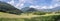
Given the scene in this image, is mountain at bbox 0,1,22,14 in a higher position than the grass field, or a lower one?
higher

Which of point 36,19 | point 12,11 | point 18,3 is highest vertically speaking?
point 18,3

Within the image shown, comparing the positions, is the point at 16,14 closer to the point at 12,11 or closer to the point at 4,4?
the point at 12,11

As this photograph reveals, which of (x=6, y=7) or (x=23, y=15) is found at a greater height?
(x=6, y=7)

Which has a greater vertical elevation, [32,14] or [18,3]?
[18,3]

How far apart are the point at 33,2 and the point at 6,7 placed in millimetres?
521

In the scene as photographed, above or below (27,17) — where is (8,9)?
above

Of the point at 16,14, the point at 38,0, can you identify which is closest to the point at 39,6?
the point at 38,0

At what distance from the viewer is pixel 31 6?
8.02 ft

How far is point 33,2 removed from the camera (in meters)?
2.44

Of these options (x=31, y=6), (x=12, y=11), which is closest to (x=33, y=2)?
(x=31, y=6)

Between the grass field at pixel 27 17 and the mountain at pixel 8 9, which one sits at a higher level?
the mountain at pixel 8 9

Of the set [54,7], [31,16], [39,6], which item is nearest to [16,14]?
[31,16]

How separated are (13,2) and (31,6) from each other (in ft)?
1.15

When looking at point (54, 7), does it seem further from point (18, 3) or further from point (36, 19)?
point (18, 3)
